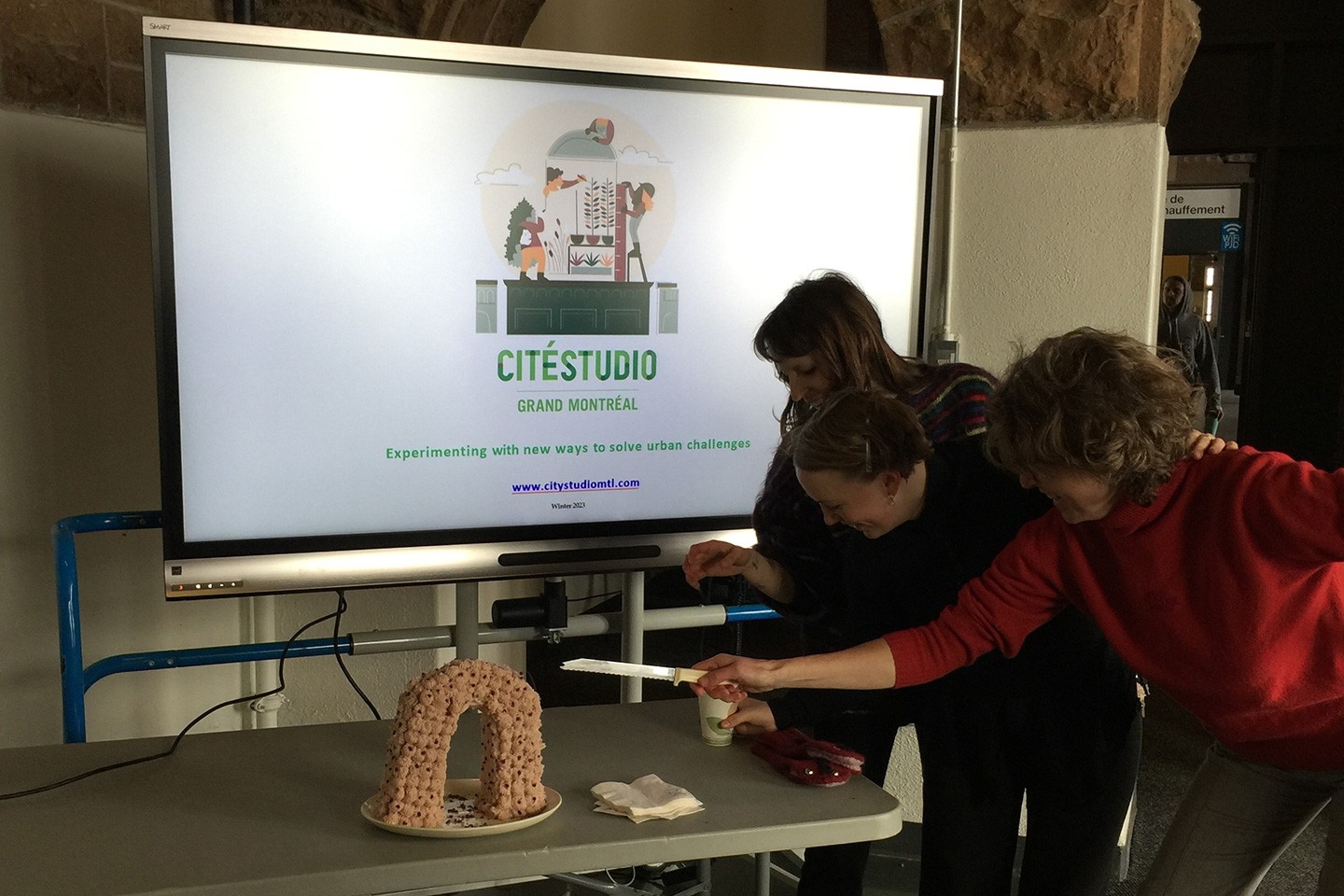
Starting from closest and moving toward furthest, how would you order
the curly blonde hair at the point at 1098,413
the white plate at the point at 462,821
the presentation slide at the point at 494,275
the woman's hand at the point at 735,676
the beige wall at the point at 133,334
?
the white plate at the point at 462,821
the curly blonde hair at the point at 1098,413
the woman's hand at the point at 735,676
the presentation slide at the point at 494,275
the beige wall at the point at 133,334

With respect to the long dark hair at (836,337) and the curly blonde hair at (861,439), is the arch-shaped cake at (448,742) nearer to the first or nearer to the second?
the curly blonde hair at (861,439)

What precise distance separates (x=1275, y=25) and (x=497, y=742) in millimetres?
4859

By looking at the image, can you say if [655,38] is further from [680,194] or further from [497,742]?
[497,742]

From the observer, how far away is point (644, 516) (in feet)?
7.48

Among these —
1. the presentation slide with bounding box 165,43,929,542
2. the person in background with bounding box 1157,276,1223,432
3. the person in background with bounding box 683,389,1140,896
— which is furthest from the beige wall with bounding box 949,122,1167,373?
the person in background with bounding box 1157,276,1223,432

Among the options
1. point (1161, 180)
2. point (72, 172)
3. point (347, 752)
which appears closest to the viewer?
point (347, 752)

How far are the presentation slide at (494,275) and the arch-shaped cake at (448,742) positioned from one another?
Answer: 2.87 ft

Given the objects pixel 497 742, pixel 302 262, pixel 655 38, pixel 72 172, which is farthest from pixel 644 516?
pixel 655 38

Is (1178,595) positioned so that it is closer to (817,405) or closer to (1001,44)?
(817,405)

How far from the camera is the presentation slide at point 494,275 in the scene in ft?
6.51

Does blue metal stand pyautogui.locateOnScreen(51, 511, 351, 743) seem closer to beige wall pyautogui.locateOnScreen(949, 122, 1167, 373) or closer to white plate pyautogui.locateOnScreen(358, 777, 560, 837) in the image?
white plate pyautogui.locateOnScreen(358, 777, 560, 837)

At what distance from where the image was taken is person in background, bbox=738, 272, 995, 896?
5.86 feet

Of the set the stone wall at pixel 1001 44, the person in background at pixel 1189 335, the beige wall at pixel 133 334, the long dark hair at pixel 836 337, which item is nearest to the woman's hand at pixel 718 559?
the long dark hair at pixel 836 337

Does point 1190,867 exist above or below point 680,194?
below
